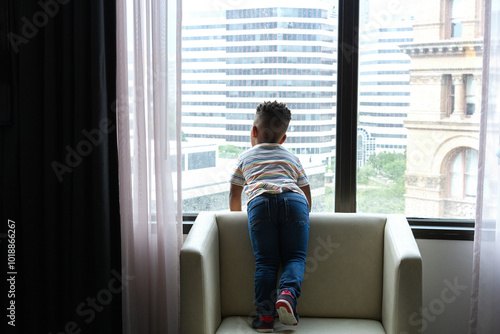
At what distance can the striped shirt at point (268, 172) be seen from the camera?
241 centimetres

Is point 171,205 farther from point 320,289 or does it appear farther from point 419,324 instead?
point 419,324

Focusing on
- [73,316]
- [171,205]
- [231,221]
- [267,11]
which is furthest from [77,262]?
[267,11]

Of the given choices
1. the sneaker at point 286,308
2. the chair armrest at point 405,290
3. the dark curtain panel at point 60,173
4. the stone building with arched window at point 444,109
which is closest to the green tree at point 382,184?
the stone building with arched window at point 444,109

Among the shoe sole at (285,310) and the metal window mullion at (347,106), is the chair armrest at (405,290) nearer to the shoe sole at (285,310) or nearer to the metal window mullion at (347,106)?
the shoe sole at (285,310)

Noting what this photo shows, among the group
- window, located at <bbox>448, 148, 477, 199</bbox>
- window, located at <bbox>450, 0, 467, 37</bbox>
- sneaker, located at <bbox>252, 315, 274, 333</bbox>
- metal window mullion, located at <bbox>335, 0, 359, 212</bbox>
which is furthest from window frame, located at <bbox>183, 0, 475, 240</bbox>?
sneaker, located at <bbox>252, 315, 274, 333</bbox>

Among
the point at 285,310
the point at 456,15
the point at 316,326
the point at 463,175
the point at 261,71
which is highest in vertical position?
the point at 456,15

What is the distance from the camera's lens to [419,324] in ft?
6.73

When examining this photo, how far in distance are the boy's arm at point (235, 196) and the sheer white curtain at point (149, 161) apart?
0.26 metres

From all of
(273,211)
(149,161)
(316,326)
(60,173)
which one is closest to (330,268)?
(316,326)

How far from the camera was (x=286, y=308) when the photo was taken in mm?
2061

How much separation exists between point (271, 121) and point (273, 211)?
0.44 m

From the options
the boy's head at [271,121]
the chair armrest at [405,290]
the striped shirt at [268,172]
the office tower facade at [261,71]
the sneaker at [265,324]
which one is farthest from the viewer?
the office tower facade at [261,71]

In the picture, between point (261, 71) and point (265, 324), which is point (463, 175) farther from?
point (265, 324)

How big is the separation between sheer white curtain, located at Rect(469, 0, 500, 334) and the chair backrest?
460mm
